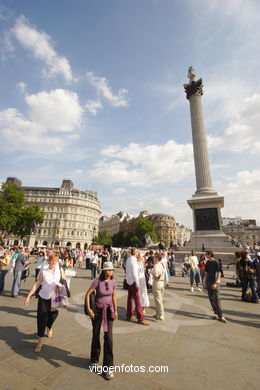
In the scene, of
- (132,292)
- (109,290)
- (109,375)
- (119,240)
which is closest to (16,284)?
(132,292)

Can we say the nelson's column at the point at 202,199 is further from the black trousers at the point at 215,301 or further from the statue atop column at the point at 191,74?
the black trousers at the point at 215,301

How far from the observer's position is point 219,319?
5.71m

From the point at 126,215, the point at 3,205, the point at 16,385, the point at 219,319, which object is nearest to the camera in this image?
the point at 16,385

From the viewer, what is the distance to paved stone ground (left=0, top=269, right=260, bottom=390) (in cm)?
289

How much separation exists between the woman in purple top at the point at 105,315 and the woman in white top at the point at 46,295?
117 centimetres

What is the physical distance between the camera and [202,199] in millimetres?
23156

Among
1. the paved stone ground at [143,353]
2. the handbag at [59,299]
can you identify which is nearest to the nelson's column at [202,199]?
the paved stone ground at [143,353]

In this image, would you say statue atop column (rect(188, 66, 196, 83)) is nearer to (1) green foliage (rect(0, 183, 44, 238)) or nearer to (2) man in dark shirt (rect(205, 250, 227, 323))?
(2) man in dark shirt (rect(205, 250, 227, 323))

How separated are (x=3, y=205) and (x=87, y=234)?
50.7 meters

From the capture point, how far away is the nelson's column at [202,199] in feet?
72.4

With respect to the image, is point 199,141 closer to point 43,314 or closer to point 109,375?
point 43,314

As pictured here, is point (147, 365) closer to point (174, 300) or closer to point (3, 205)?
point (174, 300)

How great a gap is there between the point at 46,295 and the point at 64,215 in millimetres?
84110

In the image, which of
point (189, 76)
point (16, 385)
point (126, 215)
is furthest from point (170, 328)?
point (126, 215)
